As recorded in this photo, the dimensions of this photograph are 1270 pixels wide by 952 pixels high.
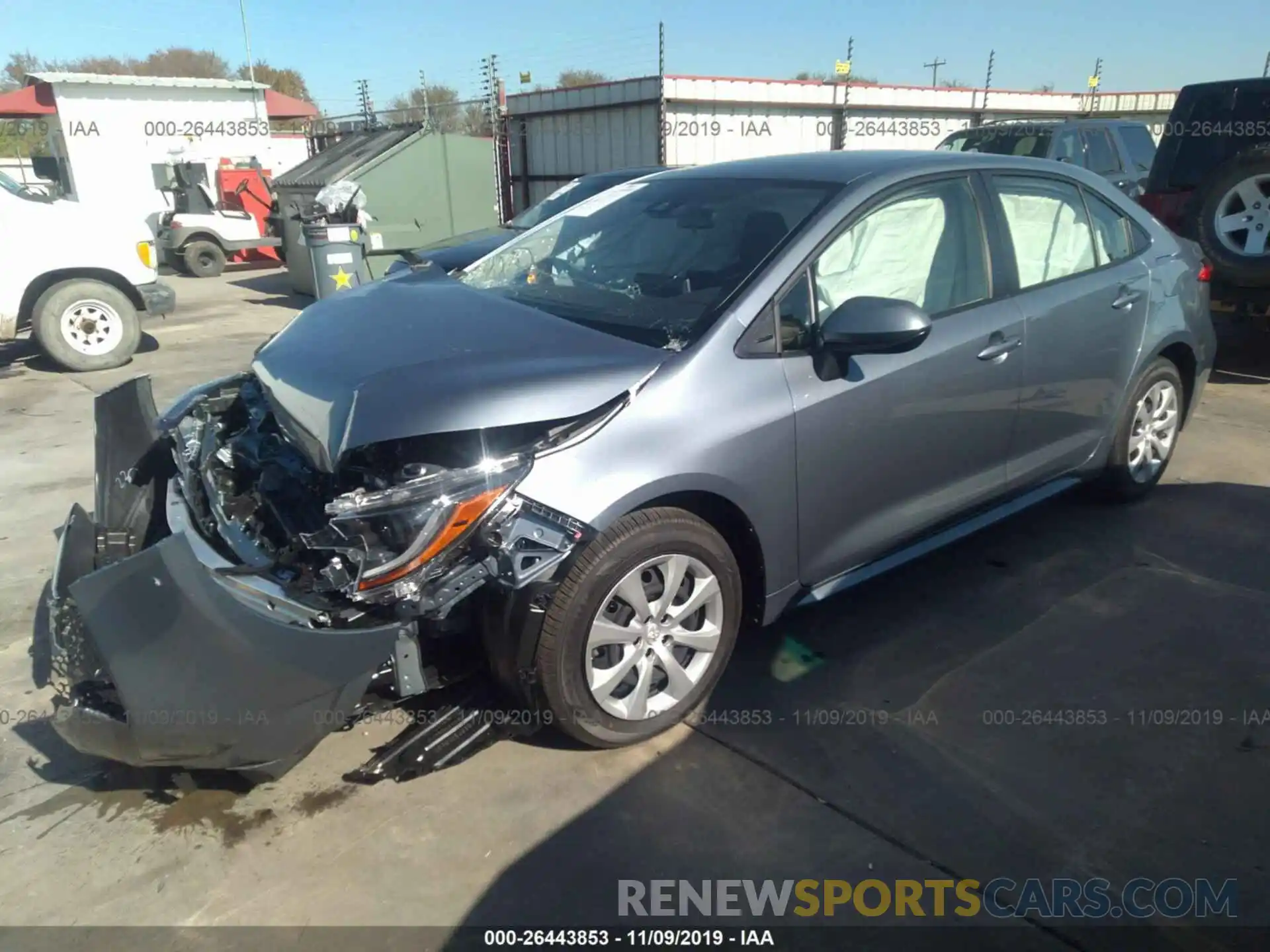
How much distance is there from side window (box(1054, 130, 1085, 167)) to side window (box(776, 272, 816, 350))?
8097 mm

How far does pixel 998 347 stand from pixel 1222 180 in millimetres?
4377

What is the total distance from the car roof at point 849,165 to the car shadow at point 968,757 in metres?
1.68

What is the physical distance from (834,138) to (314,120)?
Result: 52.2 feet

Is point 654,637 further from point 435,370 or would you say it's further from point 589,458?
point 435,370

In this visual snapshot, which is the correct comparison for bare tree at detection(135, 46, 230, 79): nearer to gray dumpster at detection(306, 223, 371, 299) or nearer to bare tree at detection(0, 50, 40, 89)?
bare tree at detection(0, 50, 40, 89)

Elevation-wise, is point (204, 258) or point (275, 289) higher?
point (204, 258)

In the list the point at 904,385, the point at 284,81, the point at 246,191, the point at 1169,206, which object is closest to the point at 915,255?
the point at 904,385

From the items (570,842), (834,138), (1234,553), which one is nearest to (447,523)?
(570,842)

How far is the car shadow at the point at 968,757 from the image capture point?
2.35 metres

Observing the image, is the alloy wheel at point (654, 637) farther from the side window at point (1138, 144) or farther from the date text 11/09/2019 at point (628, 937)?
the side window at point (1138, 144)

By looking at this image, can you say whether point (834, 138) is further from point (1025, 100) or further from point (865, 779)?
point (865, 779)

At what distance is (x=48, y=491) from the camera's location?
5.08 m

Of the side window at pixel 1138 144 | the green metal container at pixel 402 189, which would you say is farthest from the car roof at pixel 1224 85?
the green metal container at pixel 402 189

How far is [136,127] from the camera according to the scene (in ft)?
64.9
